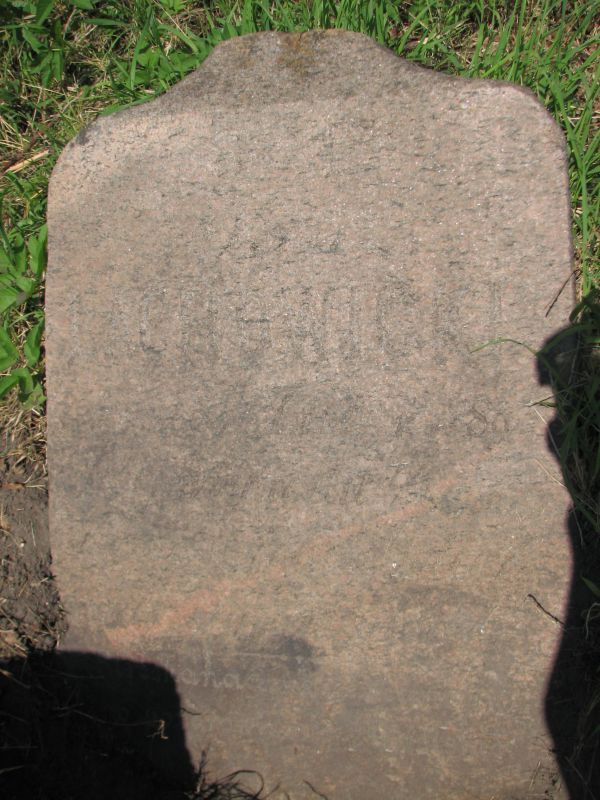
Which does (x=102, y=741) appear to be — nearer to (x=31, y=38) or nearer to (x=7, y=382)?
(x=7, y=382)

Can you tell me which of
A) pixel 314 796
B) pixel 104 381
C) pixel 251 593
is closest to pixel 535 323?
pixel 251 593

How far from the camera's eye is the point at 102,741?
1.73 metres

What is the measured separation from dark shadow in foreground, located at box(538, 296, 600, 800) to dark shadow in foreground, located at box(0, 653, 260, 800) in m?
0.76

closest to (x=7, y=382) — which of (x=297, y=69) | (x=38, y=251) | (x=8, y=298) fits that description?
(x=8, y=298)

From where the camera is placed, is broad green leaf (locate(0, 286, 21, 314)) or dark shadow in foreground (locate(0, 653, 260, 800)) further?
broad green leaf (locate(0, 286, 21, 314))

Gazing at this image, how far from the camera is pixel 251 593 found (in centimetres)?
169

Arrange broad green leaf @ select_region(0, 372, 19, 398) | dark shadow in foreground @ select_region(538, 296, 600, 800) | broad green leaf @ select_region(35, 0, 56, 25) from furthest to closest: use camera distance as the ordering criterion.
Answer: broad green leaf @ select_region(35, 0, 56, 25)
broad green leaf @ select_region(0, 372, 19, 398)
dark shadow in foreground @ select_region(538, 296, 600, 800)

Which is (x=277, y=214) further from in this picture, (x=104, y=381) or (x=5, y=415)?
(x=5, y=415)

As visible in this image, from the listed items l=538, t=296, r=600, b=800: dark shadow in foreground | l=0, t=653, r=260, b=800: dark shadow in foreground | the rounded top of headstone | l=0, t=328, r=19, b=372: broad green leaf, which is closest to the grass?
l=0, t=328, r=19, b=372: broad green leaf

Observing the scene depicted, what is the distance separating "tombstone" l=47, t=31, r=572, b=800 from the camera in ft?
5.39

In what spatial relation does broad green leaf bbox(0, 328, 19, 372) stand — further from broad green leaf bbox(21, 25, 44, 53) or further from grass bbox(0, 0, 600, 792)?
broad green leaf bbox(21, 25, 44, 53)

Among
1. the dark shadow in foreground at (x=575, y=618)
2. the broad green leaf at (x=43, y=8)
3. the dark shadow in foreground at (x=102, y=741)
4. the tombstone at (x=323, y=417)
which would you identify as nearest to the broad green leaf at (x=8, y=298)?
the tombstone at (x=323, y=417)

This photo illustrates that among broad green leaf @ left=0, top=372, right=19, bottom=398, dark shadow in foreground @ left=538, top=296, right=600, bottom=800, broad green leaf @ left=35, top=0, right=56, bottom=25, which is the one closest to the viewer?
dark shadow in foreground @ left=538, top=296, right=600, bottom=800

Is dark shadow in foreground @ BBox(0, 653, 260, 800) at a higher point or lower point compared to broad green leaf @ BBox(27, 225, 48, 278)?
lower
